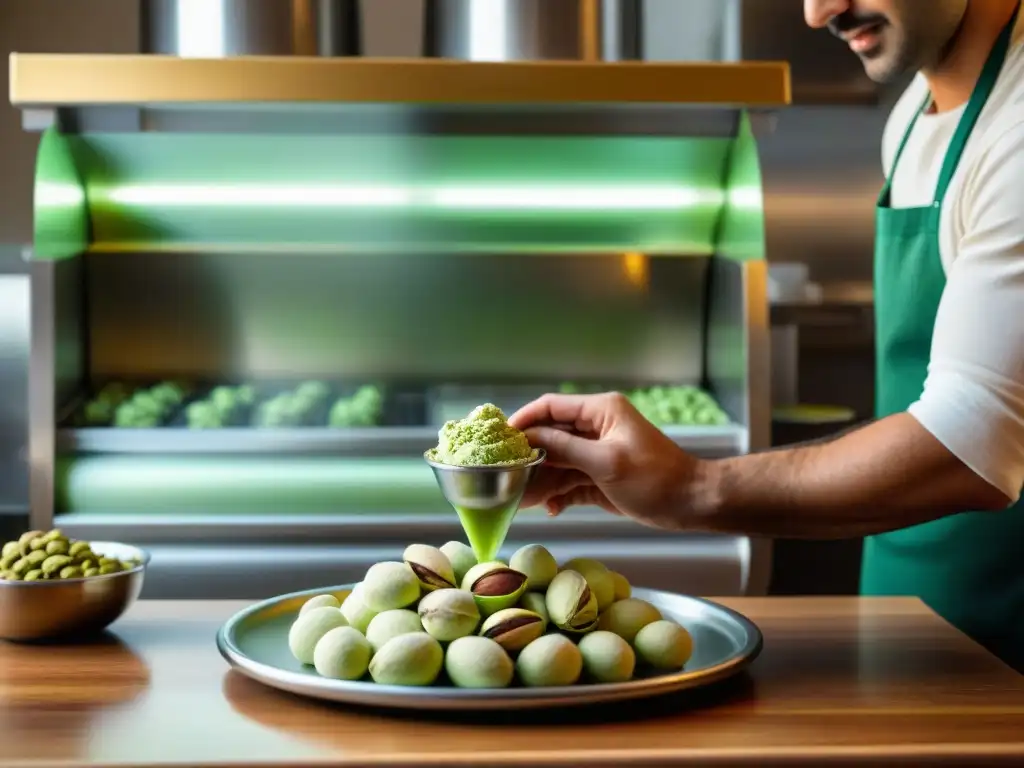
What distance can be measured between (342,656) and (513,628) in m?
0.19

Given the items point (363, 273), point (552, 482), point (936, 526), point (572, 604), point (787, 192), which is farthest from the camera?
point (787, 192)

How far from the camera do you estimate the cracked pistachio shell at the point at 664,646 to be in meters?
1.39

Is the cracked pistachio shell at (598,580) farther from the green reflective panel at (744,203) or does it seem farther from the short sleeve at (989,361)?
the green reflective panel at (744,203)

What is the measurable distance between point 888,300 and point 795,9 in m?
1.73

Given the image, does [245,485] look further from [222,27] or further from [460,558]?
[460,558]

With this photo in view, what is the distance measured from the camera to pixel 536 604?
1.45 metres

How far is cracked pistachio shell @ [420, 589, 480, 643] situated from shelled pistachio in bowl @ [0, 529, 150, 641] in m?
0.49

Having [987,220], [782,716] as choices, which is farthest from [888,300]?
[782,716]

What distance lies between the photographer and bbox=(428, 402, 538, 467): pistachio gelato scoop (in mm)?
1479

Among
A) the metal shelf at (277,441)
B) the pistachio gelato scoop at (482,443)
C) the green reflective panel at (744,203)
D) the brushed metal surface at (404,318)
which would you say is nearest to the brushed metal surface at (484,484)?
the pistachio gelato scoop at (482,443)

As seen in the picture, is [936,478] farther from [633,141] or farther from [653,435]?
[633,141]

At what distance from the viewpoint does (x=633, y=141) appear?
10.4 feet

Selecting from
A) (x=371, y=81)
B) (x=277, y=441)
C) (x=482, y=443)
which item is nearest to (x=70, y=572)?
(x=482, y=443)

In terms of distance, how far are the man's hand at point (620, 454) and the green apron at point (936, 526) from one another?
0.65 m
